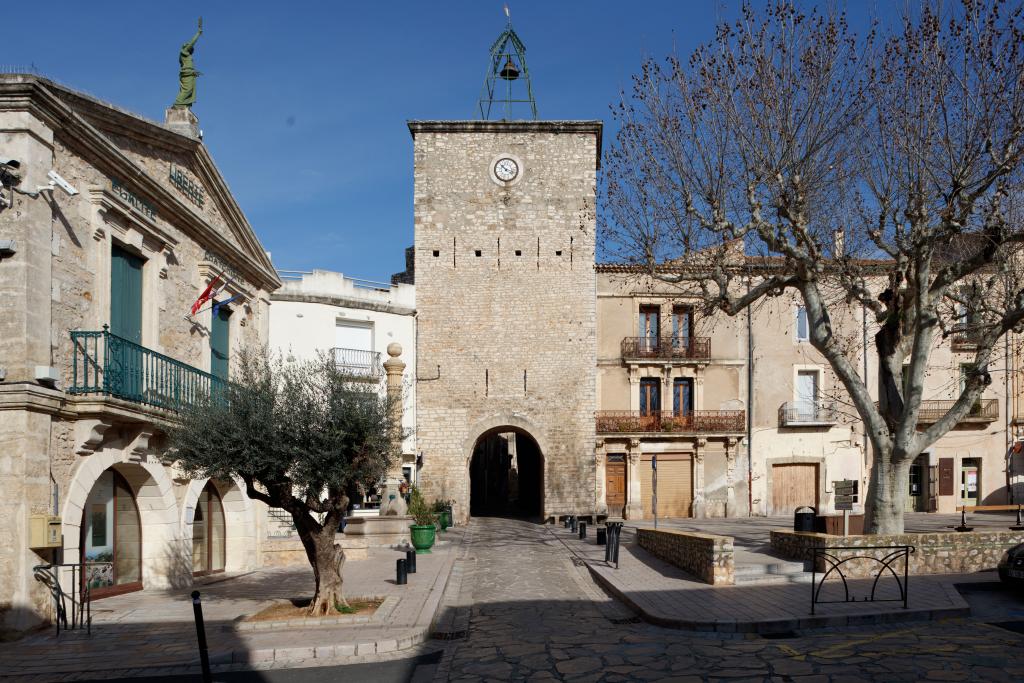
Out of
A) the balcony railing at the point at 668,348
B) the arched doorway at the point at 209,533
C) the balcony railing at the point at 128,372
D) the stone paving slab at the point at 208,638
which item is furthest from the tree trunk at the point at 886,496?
the balcony railing at the point at 668,348

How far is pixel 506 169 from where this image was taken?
3088 cm

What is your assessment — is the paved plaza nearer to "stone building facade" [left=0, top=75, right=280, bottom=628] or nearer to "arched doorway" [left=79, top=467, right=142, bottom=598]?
"arched doorway" [left=79, top=467, right=142, bottom=598]

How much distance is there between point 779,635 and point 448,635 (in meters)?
3.80

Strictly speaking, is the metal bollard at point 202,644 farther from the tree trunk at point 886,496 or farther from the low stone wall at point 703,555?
the tree trunk at point 886,496

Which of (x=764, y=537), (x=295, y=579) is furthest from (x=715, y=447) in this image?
(x=295, y=579)

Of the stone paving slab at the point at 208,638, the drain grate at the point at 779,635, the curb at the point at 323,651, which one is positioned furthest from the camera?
the drain grate at the point at 779,635

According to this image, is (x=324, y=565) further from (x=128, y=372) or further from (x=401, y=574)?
(x=128, y=372)

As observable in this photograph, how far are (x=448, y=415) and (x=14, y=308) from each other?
800 inches

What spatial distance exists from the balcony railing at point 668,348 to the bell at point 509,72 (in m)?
10.7

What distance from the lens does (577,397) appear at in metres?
30.1

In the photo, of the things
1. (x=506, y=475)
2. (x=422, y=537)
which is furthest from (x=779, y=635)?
(x=506, y=475)

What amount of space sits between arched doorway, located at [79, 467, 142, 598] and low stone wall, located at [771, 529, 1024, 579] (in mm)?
10338

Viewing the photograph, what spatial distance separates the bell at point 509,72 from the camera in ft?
106

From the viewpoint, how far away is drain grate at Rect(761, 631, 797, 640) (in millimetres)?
9578
